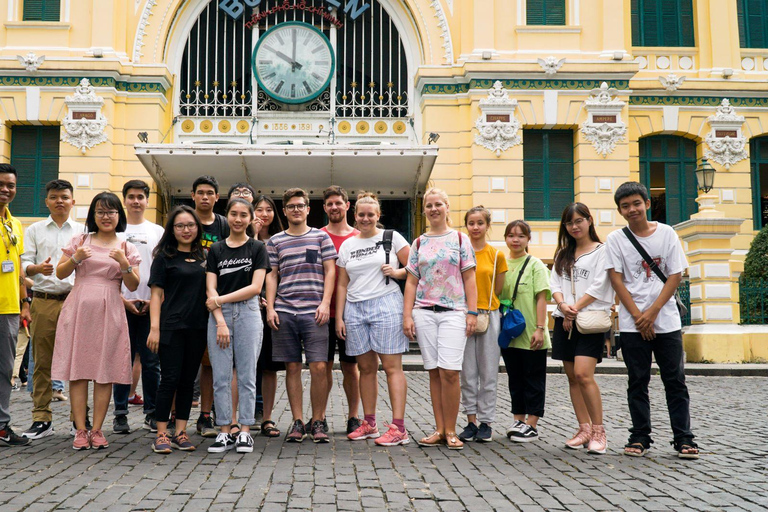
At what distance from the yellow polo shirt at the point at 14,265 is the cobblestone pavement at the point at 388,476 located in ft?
3.97

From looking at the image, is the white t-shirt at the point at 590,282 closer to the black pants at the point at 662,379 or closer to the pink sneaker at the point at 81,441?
the black pants at the point at 662,379

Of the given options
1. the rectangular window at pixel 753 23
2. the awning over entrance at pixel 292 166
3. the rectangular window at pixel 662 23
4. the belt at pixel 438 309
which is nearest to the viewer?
the belt at pixel 438 309

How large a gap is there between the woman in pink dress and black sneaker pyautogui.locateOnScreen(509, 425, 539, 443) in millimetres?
3313

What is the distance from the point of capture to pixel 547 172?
19.4 meters

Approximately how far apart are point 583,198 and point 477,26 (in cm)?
500

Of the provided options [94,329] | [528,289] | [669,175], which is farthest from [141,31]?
[528,289]

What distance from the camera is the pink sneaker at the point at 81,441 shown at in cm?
612

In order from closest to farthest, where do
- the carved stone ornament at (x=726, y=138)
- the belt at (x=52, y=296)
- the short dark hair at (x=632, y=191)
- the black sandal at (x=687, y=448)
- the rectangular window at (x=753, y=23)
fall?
the black sandal at (x=687, y=448), the short dark hair at (x=632, y=191), the belt at (x=52, y=296), the carved stone ornament at (x=726, y=138), the rectangular window at (x=753, y=23)

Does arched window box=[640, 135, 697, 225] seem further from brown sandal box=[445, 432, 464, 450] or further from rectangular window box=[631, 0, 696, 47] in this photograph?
brown sandal box=[445, 432, 464, 450]

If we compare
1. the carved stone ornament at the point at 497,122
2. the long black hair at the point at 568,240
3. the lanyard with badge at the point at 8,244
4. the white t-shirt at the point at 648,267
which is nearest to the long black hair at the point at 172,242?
the lanyard with badge at the point at 8,244

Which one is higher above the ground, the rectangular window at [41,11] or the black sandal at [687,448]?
the rectangular window at [41,11]

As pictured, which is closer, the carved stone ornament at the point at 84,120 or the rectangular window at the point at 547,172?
the carved stone ornament at the point at 84,120

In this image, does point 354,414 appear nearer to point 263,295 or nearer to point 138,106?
point 263,295

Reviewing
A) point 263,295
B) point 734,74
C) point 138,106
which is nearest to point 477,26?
point 734,74
